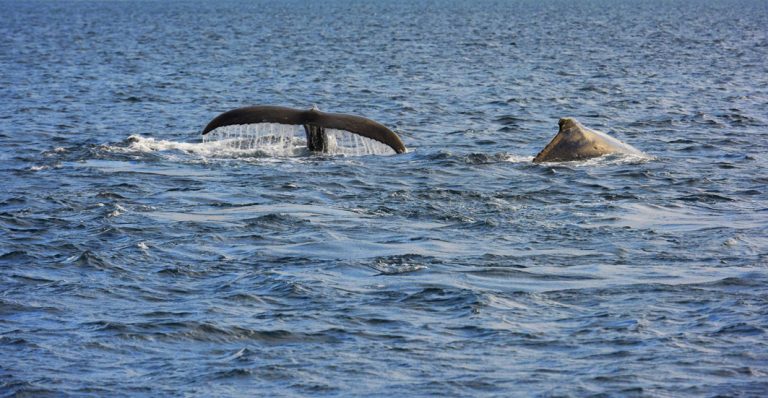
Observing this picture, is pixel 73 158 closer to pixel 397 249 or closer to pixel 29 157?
pixel 29 157

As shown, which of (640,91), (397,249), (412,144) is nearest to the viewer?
(397,249)

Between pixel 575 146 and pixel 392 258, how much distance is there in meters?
7.26

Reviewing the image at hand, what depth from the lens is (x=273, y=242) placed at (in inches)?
543

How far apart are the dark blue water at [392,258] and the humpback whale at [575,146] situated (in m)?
0.46

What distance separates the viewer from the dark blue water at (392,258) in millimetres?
9484

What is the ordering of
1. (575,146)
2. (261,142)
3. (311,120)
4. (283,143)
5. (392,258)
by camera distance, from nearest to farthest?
(392,258), (311,120), (575,146), (283,143), (261,142)

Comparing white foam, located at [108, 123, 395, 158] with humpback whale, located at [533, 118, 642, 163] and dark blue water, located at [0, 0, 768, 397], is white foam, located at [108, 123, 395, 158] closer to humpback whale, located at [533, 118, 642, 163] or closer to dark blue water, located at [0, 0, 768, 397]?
dark blue water, located at [0, 0, 768, 397]

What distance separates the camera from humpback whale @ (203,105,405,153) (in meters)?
18.0

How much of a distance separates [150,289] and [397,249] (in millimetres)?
2844

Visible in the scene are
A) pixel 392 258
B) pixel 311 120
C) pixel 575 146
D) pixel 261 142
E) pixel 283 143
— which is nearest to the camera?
pixel 392 258

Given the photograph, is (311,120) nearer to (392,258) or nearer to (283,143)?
(283,143)

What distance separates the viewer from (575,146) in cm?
1938

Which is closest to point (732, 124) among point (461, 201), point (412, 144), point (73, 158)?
point (412, 144)

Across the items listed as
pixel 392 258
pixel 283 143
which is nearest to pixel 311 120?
pixel 283 143
